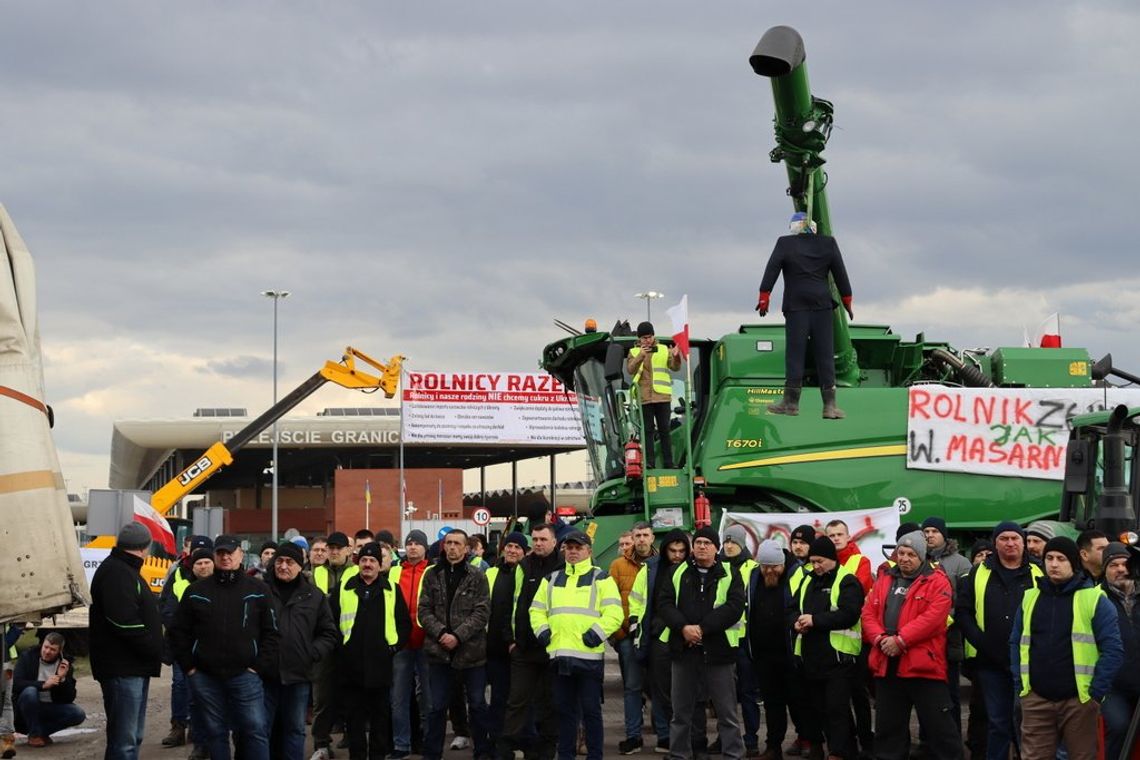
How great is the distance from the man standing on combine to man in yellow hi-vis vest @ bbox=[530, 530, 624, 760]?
4355mm

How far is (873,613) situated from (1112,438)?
11.6 feet

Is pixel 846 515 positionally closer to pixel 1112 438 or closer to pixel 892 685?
pixel 1112 438

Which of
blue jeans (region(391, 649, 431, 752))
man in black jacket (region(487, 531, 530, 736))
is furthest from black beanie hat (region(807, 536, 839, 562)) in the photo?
blue jeans (region(391, 649, 431, 752))

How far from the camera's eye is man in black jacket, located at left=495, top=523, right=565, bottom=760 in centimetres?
1155

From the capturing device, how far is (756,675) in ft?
41.7

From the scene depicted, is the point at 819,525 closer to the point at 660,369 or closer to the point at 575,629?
the point at 660,369

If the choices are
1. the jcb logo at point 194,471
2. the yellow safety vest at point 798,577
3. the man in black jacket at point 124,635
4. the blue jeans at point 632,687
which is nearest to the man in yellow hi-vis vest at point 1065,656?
the yellow safety vest at point 798,577

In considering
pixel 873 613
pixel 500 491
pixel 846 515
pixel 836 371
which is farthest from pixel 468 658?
pixel 500 491

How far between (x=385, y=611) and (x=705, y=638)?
2562 millimetres

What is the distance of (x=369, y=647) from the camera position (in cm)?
1172

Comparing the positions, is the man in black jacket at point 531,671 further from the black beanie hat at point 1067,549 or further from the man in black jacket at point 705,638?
the black beanie hat at point 1067,549

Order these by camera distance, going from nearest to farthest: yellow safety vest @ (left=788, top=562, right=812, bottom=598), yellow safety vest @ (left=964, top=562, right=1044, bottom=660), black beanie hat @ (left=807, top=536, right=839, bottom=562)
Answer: yellow safety vest @ (left=964, top=562, right=1044, bottom=660) < black beanie hat @ (left=807, top=536, right=839, bottom=562) < yellow safety vest @ (left=788, top=562, right=812, bottom=598)

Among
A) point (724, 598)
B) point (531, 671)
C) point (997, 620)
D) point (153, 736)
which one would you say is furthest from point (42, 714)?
point (997, 620)

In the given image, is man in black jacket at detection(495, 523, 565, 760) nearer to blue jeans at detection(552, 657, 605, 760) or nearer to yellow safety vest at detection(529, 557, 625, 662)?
yellow safety vest at detection(529, 557, 625, 662)
